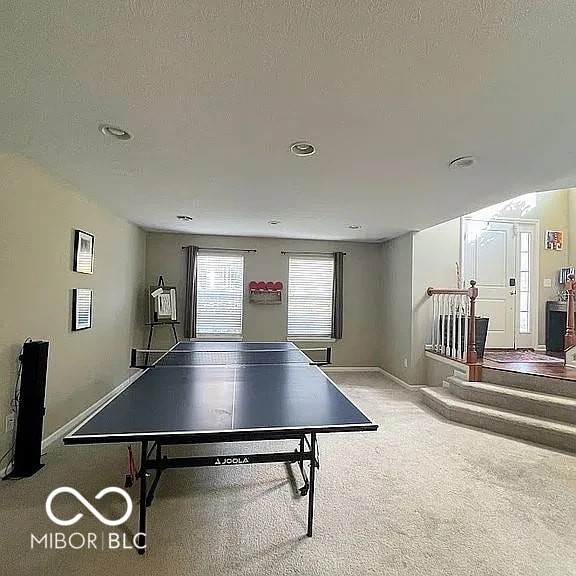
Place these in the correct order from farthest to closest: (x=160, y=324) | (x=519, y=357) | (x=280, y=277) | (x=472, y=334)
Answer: (x=280, y=277) < (x=160, y=324) < (x=519, y=357) < (x=472, y=334)

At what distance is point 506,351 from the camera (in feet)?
19.5

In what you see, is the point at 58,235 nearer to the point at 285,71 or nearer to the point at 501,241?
the point at 285,71

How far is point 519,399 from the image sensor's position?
388 centimetres

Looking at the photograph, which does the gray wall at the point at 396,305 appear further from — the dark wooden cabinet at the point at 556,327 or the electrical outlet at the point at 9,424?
the electrical outlet at the point at 9,424

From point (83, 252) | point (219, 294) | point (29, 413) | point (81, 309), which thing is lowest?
point (29, 413)

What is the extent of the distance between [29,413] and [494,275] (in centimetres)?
648

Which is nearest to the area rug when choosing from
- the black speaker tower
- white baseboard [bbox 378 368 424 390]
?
white baseboard [bbox 378 368 424 390]

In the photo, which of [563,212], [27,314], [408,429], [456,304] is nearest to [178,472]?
[27,314]

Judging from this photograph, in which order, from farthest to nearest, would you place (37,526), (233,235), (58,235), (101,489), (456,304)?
(233,235) < (456,304) < (58,235) < (101,489) < (37,526)

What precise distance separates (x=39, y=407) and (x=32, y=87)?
7.21ft

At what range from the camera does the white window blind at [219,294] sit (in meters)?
6.41

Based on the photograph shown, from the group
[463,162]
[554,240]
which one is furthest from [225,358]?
[554,240]

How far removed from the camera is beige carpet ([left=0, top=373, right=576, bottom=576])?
1861 mm

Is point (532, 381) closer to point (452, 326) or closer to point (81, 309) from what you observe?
point (452, 326)
